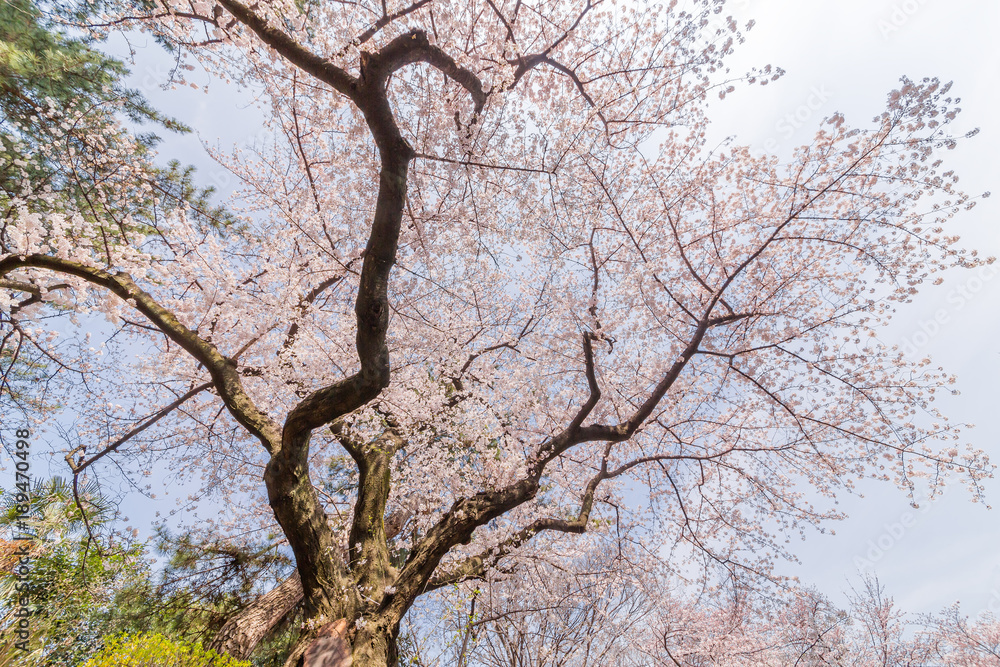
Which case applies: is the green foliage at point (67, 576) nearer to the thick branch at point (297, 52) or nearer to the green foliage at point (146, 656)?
the green foliage at point (146, 656)

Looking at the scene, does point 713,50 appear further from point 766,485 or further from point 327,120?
point 766,485

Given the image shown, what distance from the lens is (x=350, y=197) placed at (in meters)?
5.90

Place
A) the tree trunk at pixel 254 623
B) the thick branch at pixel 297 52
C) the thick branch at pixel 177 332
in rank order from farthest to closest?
the tree trunk at pixel 254 623
the thick branch at pixel 177 332
the thick branch at pixel 297 52

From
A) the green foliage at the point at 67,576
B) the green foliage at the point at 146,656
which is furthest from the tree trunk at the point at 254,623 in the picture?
the green foliage at the point at 67,576

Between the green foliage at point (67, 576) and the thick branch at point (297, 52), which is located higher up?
the thick branch at point (297, 52)

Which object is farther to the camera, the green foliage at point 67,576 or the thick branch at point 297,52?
the green foliage at point 67,576

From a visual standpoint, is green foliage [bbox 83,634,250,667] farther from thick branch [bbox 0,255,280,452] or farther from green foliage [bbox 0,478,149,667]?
green foliage [bbox 0,478,149,667]

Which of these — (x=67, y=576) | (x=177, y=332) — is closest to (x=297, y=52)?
(x=177, y=332)

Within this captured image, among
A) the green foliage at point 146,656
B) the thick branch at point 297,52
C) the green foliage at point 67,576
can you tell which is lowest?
the green foliage at point 146,656

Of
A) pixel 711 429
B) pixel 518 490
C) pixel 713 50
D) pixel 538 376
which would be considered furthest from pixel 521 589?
pixel 713 50

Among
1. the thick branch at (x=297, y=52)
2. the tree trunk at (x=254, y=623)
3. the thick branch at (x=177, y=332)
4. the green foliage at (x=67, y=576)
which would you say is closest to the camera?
the thick branch at (x=297, y=52)

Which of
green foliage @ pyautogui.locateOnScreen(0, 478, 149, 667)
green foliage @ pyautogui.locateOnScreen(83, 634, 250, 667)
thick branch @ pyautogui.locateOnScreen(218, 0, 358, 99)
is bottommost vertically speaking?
green foliage @ pyautogui.locateOnScreen(83, 634, 250, 667)

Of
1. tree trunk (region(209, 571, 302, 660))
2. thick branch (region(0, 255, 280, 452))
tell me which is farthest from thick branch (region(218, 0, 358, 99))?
tree trunk (region(209, 571, 302, 660))

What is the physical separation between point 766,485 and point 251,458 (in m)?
9.14
